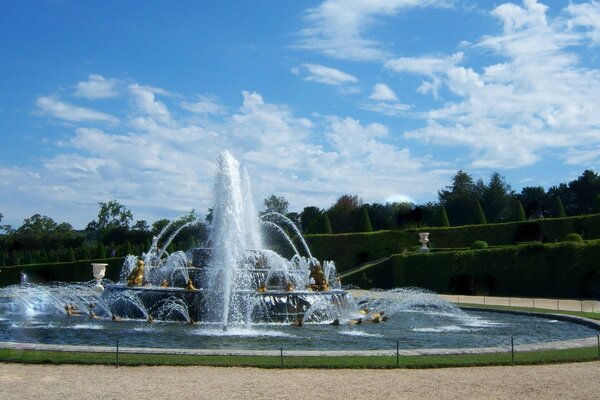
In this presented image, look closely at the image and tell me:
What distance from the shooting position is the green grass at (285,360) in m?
12.1

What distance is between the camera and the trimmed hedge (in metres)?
52.7

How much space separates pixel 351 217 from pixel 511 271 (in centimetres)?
3954

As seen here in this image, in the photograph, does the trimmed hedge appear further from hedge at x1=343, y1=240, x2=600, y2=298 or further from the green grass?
the green grass

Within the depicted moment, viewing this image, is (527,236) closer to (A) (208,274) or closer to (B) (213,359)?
(A) (208,274)

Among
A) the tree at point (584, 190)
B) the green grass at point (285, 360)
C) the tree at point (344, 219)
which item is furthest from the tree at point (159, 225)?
the green grass at point (285, 360)

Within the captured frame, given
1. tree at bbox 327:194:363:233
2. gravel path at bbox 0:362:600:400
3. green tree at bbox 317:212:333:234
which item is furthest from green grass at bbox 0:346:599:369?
tree at bbox 327:194:363:233

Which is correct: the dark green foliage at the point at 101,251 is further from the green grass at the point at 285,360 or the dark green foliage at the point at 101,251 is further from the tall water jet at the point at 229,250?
the green grass at the point at 285,360

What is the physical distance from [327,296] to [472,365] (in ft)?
33.9

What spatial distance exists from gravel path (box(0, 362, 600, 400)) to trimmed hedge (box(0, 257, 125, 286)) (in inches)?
1648

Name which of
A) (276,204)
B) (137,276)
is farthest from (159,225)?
(137,276)

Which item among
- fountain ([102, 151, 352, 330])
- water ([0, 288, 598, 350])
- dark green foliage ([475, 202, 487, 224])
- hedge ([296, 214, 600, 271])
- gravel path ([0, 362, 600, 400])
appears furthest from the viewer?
dark green foliage ([475, 202, 487, 224])

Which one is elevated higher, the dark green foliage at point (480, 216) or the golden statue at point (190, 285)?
the dark green foliage at point (480, 216)

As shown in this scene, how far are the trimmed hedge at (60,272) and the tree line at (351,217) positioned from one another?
341cm

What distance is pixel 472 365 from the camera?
1252 centimetres
